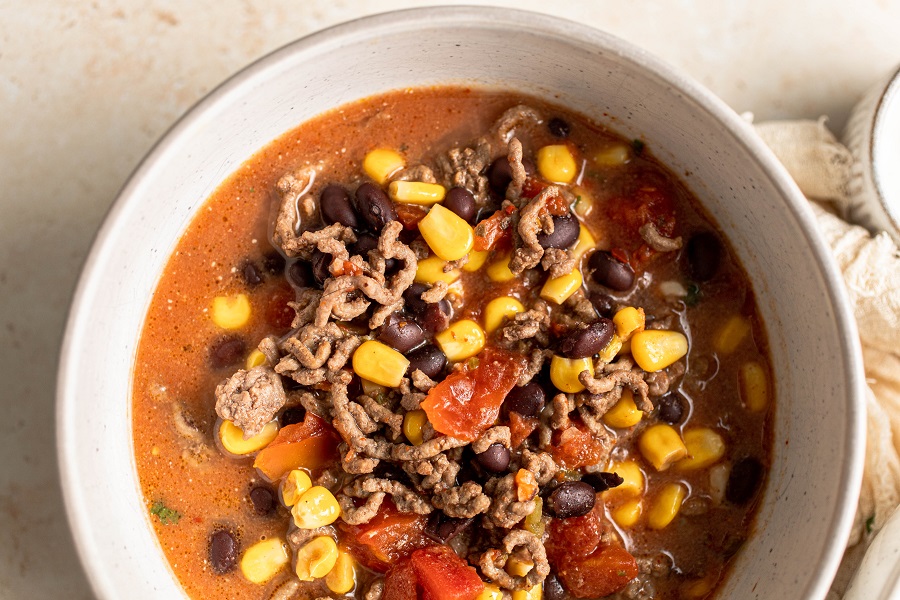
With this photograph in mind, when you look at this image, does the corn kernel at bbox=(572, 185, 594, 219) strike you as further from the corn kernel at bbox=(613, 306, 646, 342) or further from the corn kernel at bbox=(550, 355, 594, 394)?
the corn kernel at bbox=(550, 355, 594, 394)

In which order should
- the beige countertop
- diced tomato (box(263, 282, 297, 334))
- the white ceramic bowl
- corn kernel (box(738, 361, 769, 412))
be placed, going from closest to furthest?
the white ceramic bowl → diced tomato (box(263, 282, 297, 334)) → corn kernel (box(738, 361, 769, 412)) → the beige countertop

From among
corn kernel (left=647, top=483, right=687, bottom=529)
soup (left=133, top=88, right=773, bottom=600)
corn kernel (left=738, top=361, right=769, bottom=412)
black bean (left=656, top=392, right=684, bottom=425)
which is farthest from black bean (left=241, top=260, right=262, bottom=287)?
corn kernel (left=738, top=361, right=769, bottom=412)

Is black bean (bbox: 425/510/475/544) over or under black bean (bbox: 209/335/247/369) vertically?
under

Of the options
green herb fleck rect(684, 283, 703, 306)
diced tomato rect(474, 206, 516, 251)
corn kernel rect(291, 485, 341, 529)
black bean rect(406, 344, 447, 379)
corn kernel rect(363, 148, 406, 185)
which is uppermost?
corn kernel rect(363, 148, 406, 185)

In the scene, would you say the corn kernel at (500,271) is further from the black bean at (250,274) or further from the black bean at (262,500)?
the black bean at (262,500)

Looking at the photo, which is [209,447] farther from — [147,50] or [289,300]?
[147,50]

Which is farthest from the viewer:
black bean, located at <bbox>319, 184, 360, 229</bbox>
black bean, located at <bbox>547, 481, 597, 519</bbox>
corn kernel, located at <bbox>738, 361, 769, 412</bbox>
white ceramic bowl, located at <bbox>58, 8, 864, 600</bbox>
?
corn kernel, located at <bbox>738, 361, 769, 412</bbox>

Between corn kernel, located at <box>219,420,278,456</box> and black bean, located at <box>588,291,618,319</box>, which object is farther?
black bean, located at <box>588,291,618,319</box>
